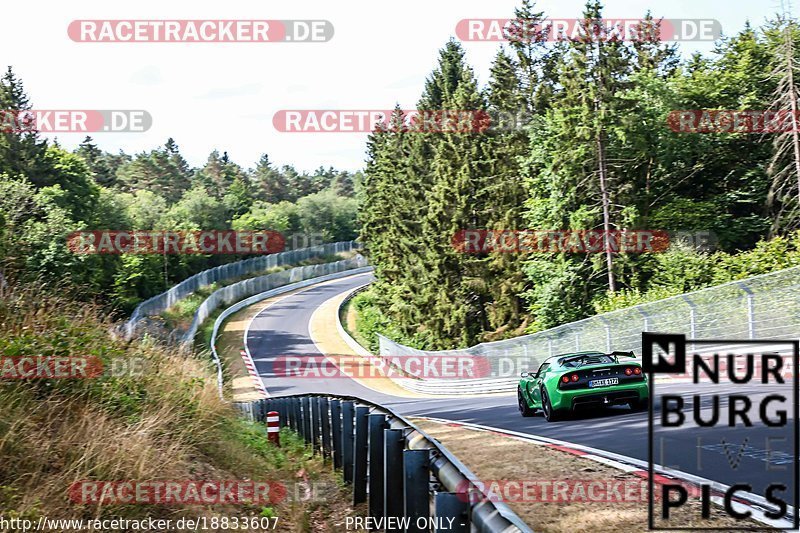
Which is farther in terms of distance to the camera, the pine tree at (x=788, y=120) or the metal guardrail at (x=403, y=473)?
the pine tree at (x=788, y=120)

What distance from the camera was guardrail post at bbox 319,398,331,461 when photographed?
10.3 meters

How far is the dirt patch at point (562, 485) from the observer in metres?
5.84

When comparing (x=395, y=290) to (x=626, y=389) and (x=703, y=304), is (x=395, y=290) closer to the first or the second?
(x=703, y=304)

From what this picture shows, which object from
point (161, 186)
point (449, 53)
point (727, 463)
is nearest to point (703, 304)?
point (727, 463)

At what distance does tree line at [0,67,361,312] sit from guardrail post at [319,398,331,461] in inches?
116

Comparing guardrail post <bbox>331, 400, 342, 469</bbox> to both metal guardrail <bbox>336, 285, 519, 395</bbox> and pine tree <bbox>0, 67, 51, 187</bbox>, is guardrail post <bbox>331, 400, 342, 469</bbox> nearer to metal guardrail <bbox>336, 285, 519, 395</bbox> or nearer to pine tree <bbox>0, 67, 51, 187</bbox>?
metal guardrail <bbox>336, 285, 519, 395</bbox>

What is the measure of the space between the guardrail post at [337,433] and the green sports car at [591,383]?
492 cm

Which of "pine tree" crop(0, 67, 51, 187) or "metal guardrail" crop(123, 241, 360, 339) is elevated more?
"pine tree" crop(0, 67, 51, 187)
